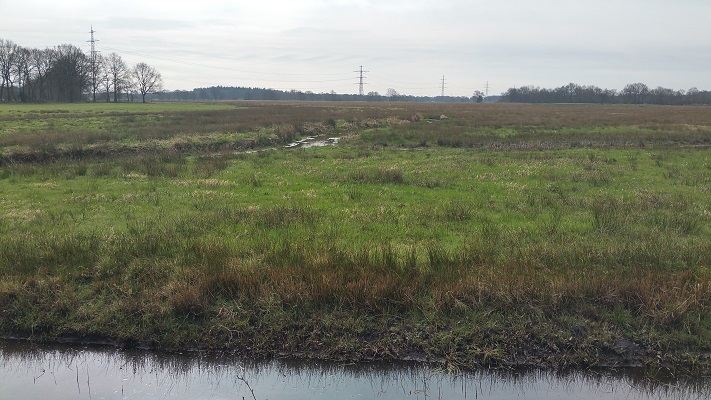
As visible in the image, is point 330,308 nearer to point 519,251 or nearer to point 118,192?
point 519,251

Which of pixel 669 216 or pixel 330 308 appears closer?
pixel 330 308

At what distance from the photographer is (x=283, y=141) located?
34.1 m

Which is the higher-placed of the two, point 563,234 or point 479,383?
point 563,234

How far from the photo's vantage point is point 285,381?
668 cm

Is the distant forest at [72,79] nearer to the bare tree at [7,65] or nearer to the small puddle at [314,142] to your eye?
the bare tree at [7,65]

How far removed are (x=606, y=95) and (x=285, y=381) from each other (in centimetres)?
15956

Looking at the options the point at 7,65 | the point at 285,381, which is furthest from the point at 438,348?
the point at 7,65

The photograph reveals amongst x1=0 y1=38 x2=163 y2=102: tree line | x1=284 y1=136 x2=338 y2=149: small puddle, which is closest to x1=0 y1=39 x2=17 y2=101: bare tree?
x1=0 y1=38 x2=163 y2=102: tree line

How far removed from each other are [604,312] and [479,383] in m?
2.45

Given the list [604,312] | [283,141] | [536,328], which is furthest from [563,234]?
[283,141]

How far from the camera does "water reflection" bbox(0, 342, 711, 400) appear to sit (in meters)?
6.39

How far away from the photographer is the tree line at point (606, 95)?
141875mm

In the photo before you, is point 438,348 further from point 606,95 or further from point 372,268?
point 606,95

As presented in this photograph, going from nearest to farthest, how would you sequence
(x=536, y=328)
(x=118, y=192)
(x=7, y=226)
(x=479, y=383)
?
(x=479, y=383), (x=536, y=328), (x=7, y=226), (x=118, y=192)
